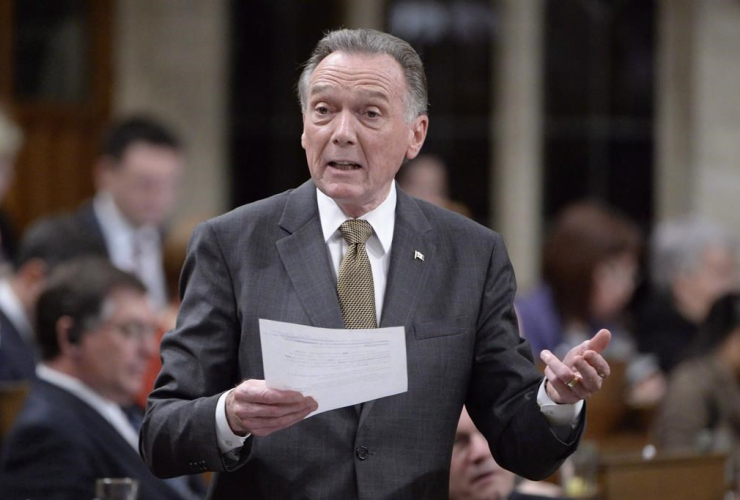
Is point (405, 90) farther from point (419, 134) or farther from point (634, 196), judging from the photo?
point (634, 196)

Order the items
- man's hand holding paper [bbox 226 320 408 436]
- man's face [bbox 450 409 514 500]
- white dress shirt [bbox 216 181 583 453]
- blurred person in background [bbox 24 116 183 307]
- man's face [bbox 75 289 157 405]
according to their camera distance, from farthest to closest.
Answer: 1. blurred person in background [bbox 24 116 183 307]
2. man's face [bbox 75 289 157 405]
3. man's face [bbox 450 409 514 500]
4. white dress shirt [bbox 216 181 583 453]
5. man's hand holding paper [bbox 226 320 408 436]

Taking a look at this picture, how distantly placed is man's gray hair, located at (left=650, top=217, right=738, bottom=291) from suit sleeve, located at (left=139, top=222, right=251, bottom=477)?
529cm

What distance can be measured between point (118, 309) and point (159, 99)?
15.5 feet

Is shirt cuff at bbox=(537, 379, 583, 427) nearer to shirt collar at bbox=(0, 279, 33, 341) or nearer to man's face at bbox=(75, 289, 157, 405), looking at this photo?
man's face at bbox=(75, 289, 157, 405)

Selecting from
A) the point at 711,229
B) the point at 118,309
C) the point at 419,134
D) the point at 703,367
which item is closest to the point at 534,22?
the point at 711,229

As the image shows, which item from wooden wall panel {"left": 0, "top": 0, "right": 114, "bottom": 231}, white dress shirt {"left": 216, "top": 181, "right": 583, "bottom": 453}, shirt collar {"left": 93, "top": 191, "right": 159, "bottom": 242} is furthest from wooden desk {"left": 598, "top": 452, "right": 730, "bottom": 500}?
wooden wall panel {"left": 0, "top": 0, "right": 114, "bottom": 231}

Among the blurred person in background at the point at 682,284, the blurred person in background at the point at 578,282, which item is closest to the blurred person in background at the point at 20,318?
the blurred person in background at the point at 578,282

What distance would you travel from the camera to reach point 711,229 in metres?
7.37

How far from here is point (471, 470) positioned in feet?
10.7

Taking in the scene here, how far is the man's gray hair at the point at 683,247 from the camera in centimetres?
724

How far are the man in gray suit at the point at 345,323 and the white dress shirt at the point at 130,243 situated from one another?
3.58 meters

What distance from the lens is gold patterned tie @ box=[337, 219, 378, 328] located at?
2.32 meters

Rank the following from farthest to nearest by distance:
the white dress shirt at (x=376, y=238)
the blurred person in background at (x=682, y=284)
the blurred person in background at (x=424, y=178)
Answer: the blurred person in background at (x=424, y=178) < the blurred person in background at (x=682, y=284) < the white dress shirt at (x=376, y=238)

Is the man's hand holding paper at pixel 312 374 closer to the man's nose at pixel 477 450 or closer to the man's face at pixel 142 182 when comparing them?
the man's nose at pixel 477 450
